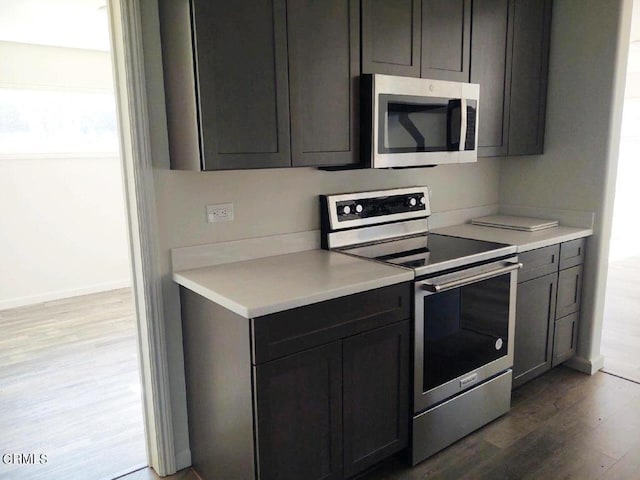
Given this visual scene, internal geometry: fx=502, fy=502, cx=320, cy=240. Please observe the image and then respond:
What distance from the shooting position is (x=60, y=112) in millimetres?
4941

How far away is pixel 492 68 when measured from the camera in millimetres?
2738

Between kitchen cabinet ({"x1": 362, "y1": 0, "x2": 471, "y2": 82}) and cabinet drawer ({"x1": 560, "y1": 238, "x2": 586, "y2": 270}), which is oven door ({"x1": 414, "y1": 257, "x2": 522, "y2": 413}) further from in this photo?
kitchen cabinet ({"x1": 362, "y1": 0, "x2": 471, "y2": 82})

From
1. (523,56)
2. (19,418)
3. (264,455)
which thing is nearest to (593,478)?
(264,455)

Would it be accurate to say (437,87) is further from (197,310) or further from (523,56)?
(197,310)

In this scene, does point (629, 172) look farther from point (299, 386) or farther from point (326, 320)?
point (299, 386)

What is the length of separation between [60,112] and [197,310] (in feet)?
12.8

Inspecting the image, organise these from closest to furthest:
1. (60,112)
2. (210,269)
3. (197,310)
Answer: (197,310) → (210,269) → (60,112)

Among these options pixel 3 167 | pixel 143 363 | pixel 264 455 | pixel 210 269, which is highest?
pixel 3 167

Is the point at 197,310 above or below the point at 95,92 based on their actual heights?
below

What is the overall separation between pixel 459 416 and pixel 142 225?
5.47ft

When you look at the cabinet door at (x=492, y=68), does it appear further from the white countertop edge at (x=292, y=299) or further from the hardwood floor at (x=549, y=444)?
the hardwood floor at (x=549, y=444)

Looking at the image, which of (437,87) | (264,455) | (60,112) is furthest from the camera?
(60,112)

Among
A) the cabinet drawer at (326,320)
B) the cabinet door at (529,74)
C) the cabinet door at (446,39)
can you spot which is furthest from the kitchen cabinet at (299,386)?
the cabinet door at (529,74)

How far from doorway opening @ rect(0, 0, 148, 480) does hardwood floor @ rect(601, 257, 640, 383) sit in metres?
2.96
